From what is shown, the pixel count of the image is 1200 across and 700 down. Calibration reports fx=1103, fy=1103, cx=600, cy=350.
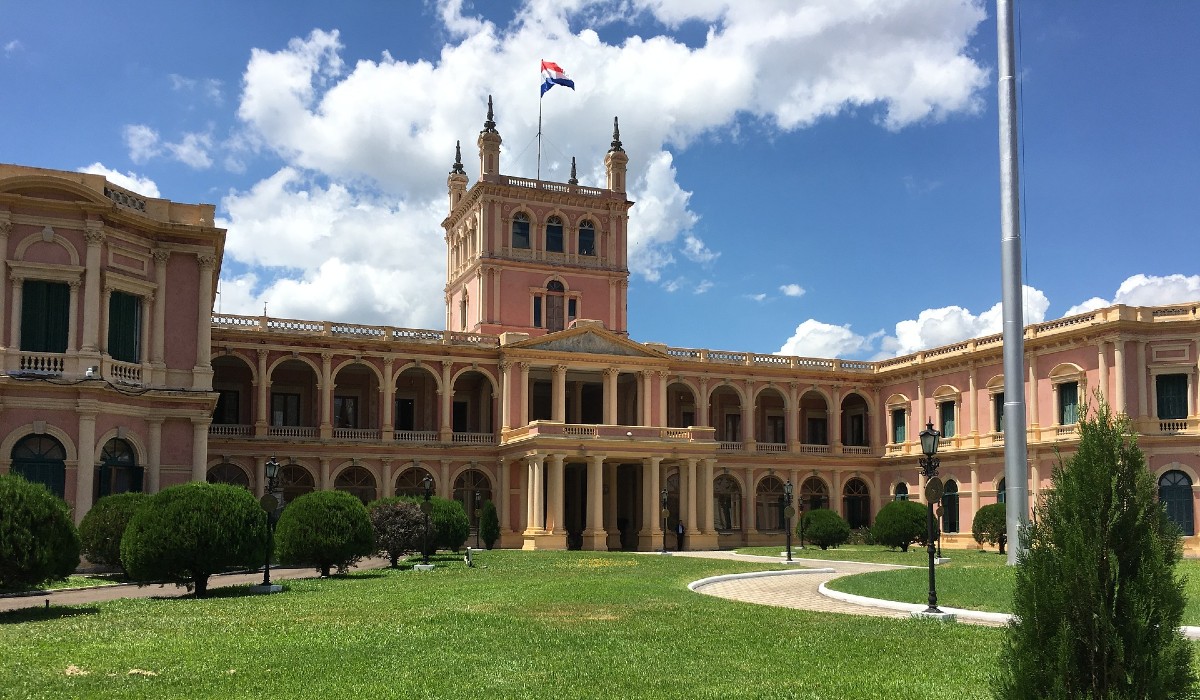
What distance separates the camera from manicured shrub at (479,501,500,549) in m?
47.2

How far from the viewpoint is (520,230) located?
5769cm

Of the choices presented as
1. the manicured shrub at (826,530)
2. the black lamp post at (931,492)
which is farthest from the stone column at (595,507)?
the black lamp post at (931,492)

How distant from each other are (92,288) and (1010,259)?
24.5 m

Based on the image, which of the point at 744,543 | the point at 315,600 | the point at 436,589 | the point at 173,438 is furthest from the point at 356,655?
the point at 744,543

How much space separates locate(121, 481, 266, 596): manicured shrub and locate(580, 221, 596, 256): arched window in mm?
38065

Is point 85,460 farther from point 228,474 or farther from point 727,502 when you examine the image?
point 727,502

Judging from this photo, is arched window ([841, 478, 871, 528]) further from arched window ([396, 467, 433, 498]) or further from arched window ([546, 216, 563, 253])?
arched window ([396, 467, 433, 498])

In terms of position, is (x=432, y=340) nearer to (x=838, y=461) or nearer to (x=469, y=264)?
(x=469, y=264)

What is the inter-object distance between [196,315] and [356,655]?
24031mm

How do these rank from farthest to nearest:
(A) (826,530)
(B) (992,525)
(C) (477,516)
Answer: (C) (477,516), (A) (826,530), (B) (992,525)

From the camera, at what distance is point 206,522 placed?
2127 centimetres

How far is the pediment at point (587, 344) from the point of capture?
5237cm

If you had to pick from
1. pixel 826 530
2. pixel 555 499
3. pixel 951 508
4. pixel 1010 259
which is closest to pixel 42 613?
pixel 1010 259

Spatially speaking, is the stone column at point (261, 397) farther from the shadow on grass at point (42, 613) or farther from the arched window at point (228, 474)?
the shadow on grass at point (42, 613)
